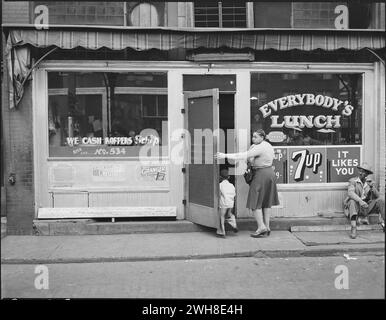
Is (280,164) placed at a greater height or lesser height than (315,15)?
lesser

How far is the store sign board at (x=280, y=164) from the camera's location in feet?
28.6

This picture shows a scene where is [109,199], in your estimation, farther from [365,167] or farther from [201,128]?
[365,167]

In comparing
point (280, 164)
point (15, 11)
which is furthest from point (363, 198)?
point (15, 11)

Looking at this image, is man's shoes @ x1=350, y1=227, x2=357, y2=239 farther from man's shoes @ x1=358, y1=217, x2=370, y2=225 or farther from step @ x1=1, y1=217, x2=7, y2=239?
step @ x1=1, y1=217, x2=7, y2=239

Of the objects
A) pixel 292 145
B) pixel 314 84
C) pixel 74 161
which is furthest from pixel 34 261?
pixel 314 84

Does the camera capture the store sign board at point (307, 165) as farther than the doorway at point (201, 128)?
Yes

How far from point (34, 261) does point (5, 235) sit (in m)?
1.67

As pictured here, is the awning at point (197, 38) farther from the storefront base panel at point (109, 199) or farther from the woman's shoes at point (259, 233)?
the woman's shoes at point (259, 233)

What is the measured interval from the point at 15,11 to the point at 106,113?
2380mm

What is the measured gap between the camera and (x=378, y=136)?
28.6ft

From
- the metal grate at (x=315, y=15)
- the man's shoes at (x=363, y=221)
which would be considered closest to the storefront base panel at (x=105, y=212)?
the man's shoes at (x=363, y=221)

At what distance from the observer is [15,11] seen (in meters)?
8.17

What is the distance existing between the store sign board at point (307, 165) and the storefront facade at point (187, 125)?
0.06 ft

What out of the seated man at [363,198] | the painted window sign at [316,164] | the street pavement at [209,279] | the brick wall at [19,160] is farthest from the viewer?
the painted window sign at [316,164]
